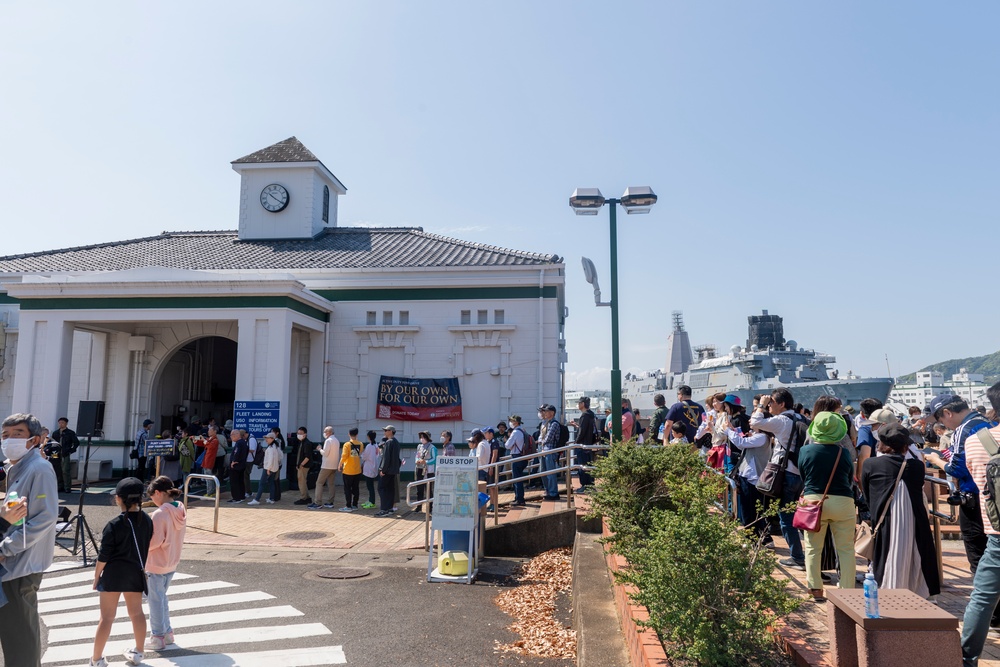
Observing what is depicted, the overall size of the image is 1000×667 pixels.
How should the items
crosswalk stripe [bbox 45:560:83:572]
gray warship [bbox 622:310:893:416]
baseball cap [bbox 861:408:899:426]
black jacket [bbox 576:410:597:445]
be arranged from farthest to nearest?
1. gray warship [bbox 622:310:893:416]
2. black jacket [bbox 576:410:597:445]
3. crosswalk stripe [bbox 45:560:83:572]
4. baseball cap [bbox 861:408:899:426]

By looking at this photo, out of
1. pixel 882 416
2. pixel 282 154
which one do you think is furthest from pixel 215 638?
pixel 282 154

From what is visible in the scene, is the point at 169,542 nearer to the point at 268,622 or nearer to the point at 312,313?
the point at 268,622

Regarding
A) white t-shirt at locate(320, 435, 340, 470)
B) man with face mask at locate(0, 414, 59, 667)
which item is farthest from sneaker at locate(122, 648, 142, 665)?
white t-shirt at locate(320, 435, 340, 470)

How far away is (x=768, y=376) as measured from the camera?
4088cm

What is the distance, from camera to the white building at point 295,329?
1794cm

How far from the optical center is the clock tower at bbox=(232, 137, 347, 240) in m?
24.7

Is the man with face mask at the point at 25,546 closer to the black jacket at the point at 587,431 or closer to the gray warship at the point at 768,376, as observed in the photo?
the black jacket at the point at 587,431

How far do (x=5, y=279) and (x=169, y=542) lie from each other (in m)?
20.8

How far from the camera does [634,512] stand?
641 cm

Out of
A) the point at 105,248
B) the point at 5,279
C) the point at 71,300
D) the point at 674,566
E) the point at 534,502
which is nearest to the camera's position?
the point at 674,566

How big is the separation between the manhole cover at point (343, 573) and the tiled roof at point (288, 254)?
12506 millimetres

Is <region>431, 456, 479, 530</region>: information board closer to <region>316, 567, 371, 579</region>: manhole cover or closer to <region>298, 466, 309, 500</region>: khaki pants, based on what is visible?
<region>316, 567, 371, 579</region>: manhole cover

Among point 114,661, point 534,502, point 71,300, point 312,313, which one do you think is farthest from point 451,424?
point 114,661

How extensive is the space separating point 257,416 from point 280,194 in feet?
36.2
